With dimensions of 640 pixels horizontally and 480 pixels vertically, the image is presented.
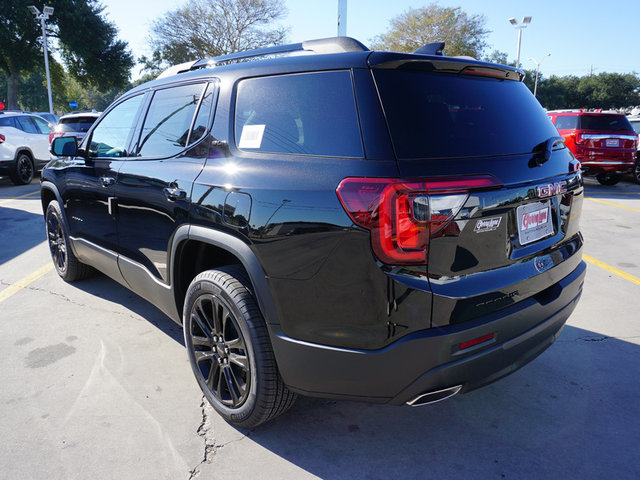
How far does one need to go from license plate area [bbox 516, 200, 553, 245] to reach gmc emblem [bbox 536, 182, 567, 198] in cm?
4

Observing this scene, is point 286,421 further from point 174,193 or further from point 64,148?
point 64,148

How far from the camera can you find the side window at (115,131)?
3.36 m

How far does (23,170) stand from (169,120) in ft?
36.2

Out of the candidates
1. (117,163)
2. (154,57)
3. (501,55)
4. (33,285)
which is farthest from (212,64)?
(501,55)

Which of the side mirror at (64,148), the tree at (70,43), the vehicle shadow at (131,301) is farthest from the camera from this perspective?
the tree at (70,43)

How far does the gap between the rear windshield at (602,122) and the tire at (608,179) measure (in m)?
1.49

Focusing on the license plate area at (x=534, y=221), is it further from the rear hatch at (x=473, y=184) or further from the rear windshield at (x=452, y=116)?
the rear windshield at (x=452, y=116)

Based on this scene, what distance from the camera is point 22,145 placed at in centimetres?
1152

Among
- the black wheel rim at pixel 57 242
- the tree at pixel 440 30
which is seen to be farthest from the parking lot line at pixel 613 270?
the tree at pixel 440 30

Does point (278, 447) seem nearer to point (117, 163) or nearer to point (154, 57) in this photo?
point (117, 163)

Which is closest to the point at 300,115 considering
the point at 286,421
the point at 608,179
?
the point at 286,421

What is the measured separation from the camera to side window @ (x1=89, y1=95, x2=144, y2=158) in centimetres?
336

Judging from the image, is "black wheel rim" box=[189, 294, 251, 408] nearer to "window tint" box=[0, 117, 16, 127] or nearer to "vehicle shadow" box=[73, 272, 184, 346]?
"vehicle shadow" box=[73, 272, 184, 346]

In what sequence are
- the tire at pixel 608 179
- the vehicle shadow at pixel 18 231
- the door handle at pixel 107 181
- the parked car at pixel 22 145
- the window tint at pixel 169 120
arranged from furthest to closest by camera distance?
1. the tire at pixel 608 179
2. the parked car at pixel 22 145
3. the vehicle shadow at pixel 18 231
4. the door handle at pixel 107 181
5. the window tint at pixel 169 120
